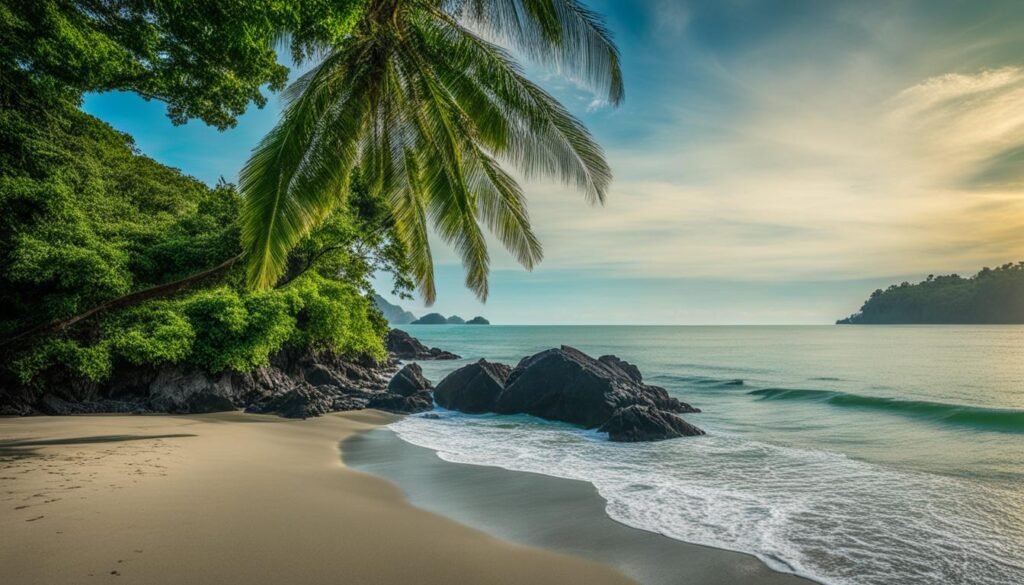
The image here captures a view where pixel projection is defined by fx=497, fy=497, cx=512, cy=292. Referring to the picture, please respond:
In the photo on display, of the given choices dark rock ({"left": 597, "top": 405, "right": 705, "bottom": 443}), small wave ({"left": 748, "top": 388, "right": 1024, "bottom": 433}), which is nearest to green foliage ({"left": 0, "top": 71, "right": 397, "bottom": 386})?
dark rock ({"left": 597, "top": 405, "right": 705, "bottom": 443})

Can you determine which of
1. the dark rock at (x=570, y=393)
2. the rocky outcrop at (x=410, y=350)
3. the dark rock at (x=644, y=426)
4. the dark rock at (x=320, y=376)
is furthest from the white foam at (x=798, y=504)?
the rocky outcrop at (x=410, y=350)

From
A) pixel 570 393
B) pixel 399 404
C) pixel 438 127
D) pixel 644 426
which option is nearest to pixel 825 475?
pixel 644 426

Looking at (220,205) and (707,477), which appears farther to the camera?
(220,205)

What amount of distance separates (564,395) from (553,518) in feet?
33.8

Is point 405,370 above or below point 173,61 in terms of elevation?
below

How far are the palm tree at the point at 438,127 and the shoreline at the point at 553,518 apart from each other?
333 centimetres

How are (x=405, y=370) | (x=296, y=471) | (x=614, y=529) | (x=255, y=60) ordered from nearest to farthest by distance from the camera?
(x=614, y=529)
(x=296, y=471)
(x=255, y=60)
(x=405, y=370)

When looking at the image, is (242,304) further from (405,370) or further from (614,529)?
(614,529)

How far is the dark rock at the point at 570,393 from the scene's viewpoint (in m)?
16.3

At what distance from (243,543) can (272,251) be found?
12.0 ft

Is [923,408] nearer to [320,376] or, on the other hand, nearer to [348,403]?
[348,403]

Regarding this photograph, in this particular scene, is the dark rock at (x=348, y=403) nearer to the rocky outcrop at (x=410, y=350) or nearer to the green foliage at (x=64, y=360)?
the green foliage at (x=64, y=360)

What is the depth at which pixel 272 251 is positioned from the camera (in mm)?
6863

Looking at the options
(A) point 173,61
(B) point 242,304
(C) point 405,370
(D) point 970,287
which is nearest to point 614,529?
(A) point 173,61
